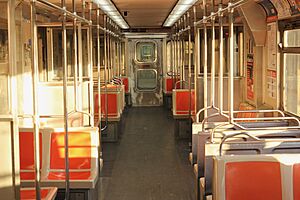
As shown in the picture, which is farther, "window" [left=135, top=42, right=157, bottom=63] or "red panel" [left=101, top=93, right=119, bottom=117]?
"window" [left=135, top=42, right=157, bottom=63]

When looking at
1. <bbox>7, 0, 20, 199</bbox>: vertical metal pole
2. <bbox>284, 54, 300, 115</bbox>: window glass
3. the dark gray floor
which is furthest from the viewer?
the dark gray floor

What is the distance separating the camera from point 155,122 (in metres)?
10.9

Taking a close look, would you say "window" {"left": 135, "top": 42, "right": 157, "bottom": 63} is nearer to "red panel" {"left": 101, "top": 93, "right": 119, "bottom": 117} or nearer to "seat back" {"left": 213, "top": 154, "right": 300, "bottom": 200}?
"red panel" {"left": 101, "top": 93, "right": 119, "bottom": 117}

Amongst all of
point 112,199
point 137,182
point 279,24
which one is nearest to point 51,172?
Answer: point 112,199

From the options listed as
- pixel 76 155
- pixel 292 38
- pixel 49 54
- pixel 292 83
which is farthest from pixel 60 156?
pixel 49 54

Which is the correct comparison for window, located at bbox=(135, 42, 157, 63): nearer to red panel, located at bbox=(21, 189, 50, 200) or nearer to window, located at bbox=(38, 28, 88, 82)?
window, located at bbox=(38, 28, 88, 82)

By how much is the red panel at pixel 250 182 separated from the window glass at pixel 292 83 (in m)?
1.91

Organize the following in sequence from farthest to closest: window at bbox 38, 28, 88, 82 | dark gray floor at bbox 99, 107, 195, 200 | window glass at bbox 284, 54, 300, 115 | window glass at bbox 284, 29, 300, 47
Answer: window at bbox 38, 28, 88, 82 → dark gray floor at bbox 99, 107, 195, 200 → window glass at bbox 284, 54, 300, 115 → window glass at bbox 284, 29, 300, 47

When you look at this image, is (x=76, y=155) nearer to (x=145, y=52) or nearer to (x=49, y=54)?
(x=49, y=54)

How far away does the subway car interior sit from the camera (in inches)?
119

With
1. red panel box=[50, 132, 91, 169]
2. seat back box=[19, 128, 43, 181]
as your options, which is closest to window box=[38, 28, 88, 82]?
red panel box=[50, 132, 91, 169]

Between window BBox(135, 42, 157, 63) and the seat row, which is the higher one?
window BBox(135, 42, 157, 63)

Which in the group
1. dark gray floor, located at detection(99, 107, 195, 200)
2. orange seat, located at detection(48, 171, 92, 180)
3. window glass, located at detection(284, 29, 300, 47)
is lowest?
dark gray floor, located at detection(99, 107, 195, 200)

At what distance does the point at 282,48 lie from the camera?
17.1 ft
